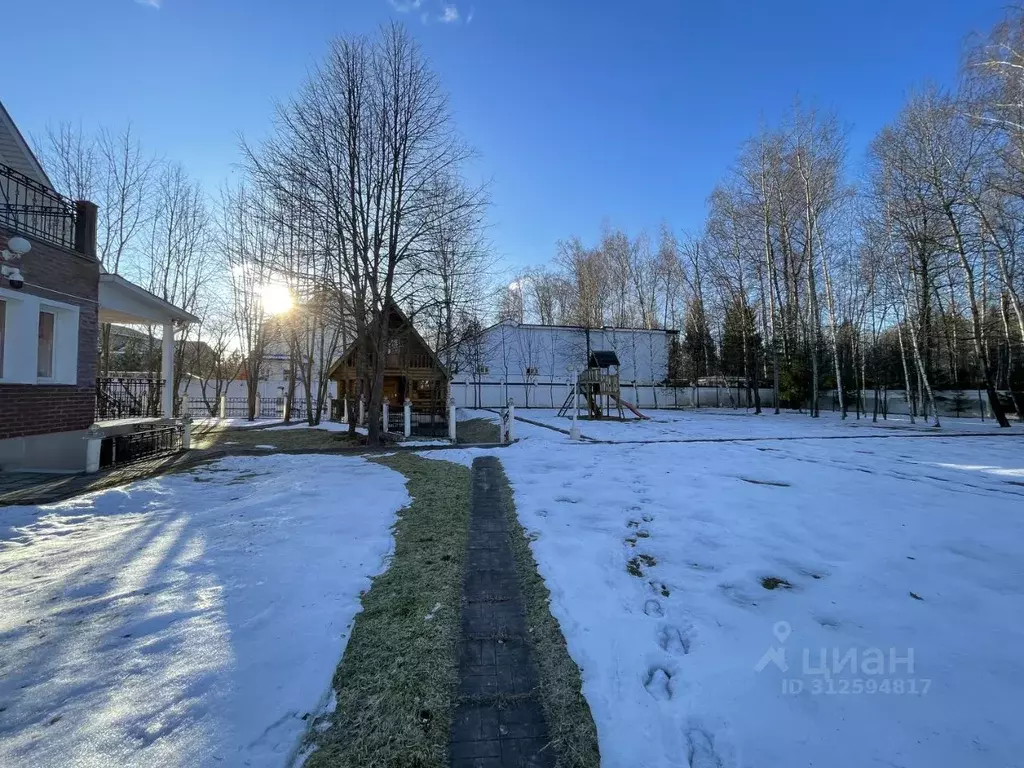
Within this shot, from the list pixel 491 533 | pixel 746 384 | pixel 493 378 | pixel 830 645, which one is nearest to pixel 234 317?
pixel 493 378

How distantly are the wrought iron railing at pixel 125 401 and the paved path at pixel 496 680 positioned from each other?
1232cm

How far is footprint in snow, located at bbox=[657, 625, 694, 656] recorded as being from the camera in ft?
9.06

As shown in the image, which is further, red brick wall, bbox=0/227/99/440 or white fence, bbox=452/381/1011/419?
white fence, bbox=452/381/1011/419

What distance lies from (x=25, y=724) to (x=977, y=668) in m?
4.87

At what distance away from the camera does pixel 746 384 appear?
103 ft

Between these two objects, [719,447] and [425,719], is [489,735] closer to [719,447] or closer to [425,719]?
[425,719]

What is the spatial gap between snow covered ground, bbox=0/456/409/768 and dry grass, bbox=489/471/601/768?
3.89 feet

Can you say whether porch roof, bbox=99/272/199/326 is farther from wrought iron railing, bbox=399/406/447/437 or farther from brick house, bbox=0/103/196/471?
wrought iron railing, bbox=399/406/447/437

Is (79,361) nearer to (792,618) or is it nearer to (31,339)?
(31,339)

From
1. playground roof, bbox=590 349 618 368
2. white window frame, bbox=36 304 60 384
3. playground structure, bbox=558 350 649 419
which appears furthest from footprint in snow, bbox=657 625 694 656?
playground roof, bbox=590 349 618 368

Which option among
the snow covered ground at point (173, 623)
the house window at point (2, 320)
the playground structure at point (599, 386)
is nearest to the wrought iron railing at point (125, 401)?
the house window at point (2, 320)

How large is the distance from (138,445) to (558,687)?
36.4ft

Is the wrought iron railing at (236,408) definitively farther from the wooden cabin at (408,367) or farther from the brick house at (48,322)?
the brick house at (48,322)

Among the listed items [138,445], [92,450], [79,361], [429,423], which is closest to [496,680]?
[92,450]
